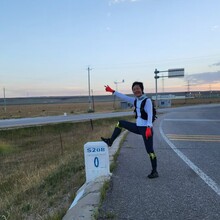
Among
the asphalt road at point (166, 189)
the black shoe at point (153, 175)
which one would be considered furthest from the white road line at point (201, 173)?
the black shoe at point (153, 175)

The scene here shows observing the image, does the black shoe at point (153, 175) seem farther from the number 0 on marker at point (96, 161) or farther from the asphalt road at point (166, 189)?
the number 0 on marker at point (96, 161)

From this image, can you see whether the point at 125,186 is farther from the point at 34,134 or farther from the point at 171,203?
the point at 34,134

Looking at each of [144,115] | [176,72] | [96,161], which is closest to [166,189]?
[96,161]

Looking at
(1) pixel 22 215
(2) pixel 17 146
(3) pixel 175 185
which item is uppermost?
(3) pixel 175 185

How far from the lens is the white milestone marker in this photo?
21.1 feet

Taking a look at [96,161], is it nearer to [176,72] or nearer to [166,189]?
[166,189]

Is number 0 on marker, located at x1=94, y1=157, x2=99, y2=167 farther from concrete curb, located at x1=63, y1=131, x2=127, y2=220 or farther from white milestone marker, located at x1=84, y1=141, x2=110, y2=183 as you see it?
concrete curb, located at x1=63, y1=131, x2=127, y2=220

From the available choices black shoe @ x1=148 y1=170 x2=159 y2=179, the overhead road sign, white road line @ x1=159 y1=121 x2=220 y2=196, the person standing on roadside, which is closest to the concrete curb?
black shoe @ x1=148 y1=170 x2=159 y2=179

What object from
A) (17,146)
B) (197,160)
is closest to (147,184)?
(197,160)

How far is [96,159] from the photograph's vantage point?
6504 mm

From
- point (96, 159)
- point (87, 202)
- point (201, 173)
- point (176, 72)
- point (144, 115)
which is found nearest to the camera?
point (87, 202)

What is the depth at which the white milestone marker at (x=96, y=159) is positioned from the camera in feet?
21.1

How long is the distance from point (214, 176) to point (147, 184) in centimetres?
146

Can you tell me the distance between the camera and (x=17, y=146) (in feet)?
77.2
